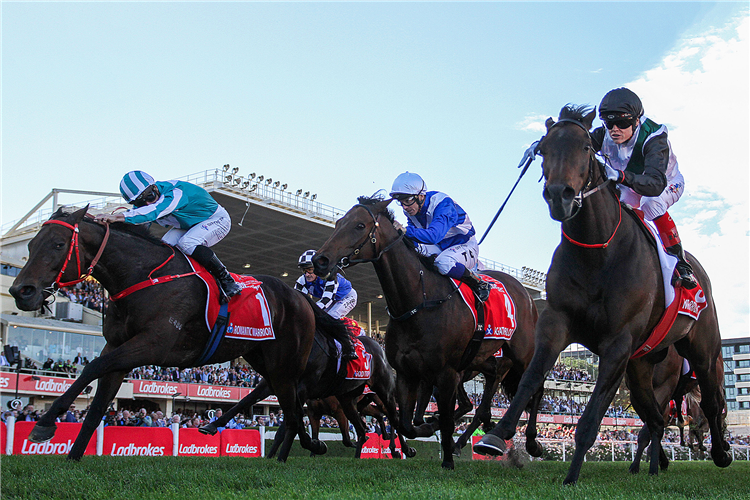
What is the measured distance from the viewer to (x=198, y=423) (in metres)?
21.5

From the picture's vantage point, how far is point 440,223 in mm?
7594

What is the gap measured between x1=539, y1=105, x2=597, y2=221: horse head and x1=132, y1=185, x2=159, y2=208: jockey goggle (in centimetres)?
405

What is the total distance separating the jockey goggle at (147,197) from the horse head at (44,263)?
0.79m

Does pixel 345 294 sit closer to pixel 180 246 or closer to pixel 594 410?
pixel 180 246

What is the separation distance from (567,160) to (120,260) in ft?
13.4

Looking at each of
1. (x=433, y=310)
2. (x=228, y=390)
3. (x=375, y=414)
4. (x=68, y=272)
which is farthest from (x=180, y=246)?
(x=228, y=390)

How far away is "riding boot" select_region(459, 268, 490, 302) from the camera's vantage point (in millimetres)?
7461

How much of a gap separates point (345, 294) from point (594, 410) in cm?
621

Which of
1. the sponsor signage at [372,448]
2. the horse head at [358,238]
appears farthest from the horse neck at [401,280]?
the sponsor signage at [372,448]

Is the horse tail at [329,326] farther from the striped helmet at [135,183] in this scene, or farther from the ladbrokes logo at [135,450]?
the ladbrokes logo at [135,450]

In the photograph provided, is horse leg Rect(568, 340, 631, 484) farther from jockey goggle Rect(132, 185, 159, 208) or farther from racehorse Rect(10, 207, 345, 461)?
jockey goggle Rect(132, 185, 159, 208)

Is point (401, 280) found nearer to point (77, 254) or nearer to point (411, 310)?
point (411, 310)

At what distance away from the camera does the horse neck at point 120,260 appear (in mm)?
6320

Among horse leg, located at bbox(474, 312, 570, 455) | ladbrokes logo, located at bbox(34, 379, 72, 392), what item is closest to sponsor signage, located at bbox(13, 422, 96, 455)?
horse leg, located at bbox(474, 312, 570, 455)
